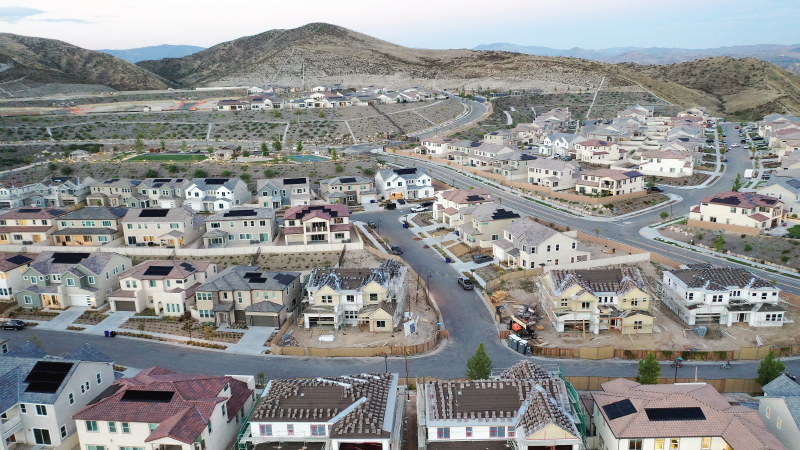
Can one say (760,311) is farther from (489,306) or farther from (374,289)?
Result: (374,289)

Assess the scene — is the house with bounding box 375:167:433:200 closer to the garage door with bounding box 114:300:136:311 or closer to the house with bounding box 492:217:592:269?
the house with bounding box 492:217:592:269


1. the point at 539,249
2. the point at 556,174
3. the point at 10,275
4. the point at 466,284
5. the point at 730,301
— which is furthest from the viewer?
the point at 556,174

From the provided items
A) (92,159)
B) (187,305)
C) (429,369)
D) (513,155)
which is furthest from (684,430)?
(92,159)

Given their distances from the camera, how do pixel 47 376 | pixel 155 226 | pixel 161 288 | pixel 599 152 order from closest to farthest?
1. pixel 47 376
2. pixel 161 288
3. pixel 155 226
4. pixel 599 152

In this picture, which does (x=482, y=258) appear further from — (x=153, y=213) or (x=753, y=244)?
(x=153, y=213)

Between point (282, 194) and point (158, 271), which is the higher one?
point (282, 194)

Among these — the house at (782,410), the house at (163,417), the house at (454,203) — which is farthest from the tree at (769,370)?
the house at (454,203)

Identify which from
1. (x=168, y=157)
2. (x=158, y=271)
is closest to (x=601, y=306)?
(x=158, y=271)
